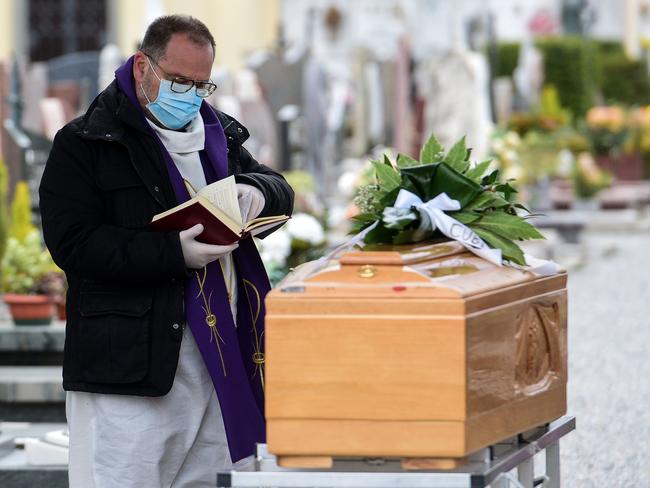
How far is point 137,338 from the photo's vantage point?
391 cm

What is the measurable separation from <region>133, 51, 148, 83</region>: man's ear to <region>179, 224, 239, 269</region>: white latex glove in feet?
1.38

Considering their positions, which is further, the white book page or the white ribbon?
the white book page

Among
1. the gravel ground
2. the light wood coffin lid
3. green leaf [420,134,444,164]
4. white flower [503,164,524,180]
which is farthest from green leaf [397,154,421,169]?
white flower [503,164,524,180]

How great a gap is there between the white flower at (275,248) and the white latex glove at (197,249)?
4359mm

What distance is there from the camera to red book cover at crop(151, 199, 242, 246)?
12.5 ft

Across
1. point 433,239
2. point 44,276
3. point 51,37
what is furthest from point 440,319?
point 51,37

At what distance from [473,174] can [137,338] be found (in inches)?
35.7

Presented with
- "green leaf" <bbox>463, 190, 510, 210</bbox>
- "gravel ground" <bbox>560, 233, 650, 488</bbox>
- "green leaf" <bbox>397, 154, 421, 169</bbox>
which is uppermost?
"green leaf" <bbox>397, 154, 421, 169</bbox>

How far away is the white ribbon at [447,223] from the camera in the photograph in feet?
12.0

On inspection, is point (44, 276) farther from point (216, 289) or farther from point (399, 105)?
point (399, 105)

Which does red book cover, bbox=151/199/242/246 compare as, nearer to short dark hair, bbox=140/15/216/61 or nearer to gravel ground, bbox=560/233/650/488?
short dark hair, bbox=140/15/216/61

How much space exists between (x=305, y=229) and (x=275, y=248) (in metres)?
0.36

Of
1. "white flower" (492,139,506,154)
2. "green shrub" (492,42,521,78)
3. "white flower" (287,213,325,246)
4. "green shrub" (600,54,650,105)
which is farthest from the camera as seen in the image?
"green shrub" (600,54,650,105)

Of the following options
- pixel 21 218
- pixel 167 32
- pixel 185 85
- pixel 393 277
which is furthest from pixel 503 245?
pixel 21 218
